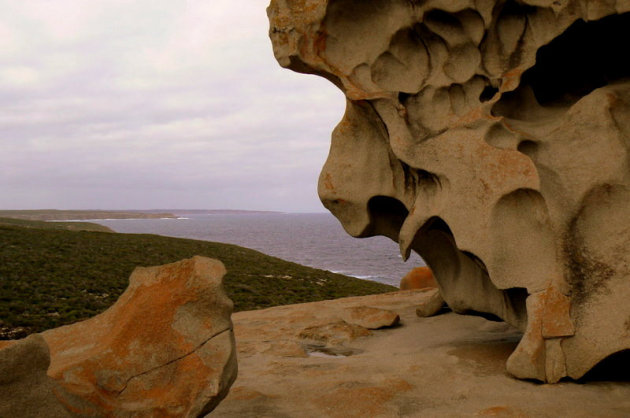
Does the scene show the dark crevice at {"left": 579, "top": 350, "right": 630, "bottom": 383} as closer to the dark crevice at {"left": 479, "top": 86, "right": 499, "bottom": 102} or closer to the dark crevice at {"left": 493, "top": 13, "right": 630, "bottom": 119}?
the dark crevice at {"left": 493, "top": 13, "right": 630, "bottom": 119}

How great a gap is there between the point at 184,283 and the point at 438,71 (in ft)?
14.4

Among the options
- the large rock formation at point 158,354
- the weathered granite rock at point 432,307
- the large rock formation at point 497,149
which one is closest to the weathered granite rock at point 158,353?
the large rock formation at point 158,354

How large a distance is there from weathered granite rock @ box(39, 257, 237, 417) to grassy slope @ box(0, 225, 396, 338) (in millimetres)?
9014

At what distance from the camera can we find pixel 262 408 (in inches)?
208

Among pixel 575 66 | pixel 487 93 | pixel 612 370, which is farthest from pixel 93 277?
pixel 612 370

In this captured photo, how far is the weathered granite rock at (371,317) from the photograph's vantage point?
9.41 meters

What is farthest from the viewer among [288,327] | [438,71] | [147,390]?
[288,327]

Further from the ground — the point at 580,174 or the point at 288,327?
the point at 580,174

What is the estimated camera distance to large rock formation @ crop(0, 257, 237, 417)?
4.32 meters

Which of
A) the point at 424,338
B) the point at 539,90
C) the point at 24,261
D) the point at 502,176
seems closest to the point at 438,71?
the point at 539,90

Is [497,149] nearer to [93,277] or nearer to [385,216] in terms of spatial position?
[385,216]

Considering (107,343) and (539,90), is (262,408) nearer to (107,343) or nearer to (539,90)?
(107,343)

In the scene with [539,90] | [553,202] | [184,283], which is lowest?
[184,283]

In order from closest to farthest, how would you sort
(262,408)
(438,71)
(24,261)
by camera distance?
(262,408) < (438,71) < (24,261)
